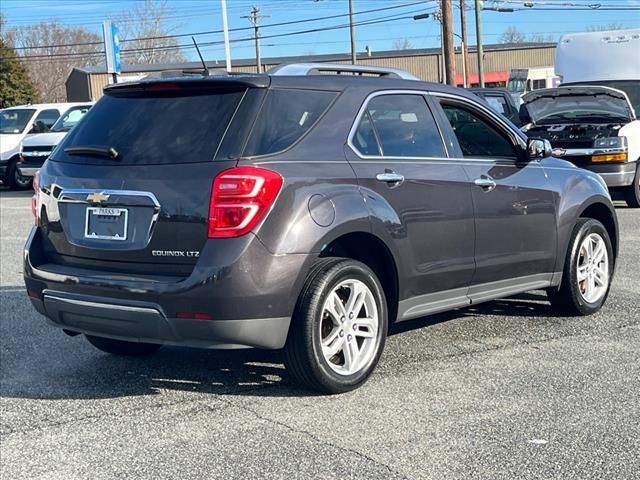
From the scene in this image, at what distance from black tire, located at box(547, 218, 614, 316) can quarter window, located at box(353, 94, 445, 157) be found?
1594 millimetres

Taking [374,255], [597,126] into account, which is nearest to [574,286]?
[374,255]

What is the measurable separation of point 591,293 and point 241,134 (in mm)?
3496

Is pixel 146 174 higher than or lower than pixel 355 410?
higher

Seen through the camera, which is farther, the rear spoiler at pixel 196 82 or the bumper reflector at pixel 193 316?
the rear spoiler at pixel 196 82

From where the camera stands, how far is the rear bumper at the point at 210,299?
14.6 ft

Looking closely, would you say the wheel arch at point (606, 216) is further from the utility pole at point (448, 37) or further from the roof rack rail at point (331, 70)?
the utility pole at point (448, 37)

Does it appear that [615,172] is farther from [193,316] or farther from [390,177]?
[193,316]

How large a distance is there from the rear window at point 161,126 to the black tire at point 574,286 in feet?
10.2

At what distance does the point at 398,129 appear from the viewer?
18.0 ft

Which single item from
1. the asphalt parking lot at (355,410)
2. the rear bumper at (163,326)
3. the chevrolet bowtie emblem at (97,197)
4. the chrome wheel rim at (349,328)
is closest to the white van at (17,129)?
the asphalt parking lot at (355,410)

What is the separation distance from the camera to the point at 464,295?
5793 mm

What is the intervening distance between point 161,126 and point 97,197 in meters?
0.53

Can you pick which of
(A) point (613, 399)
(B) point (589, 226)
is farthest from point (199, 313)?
(B) point (589, 226)

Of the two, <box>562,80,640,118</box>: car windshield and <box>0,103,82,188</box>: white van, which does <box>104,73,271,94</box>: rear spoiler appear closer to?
<box>562,80,640,118</box>: car windshield
